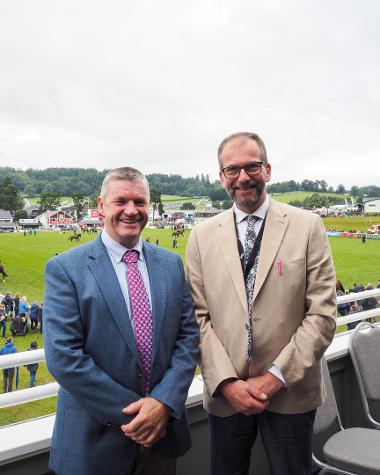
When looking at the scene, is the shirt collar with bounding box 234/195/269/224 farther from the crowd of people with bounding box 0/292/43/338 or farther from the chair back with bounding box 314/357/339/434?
the crowd of people with bounding box 0/292/43/338

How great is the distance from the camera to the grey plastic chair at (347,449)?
5.16ft

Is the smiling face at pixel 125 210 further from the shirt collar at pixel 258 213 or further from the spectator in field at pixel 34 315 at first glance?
the spectator in field at pixel 34 315

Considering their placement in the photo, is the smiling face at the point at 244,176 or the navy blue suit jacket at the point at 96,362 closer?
the navy blue suit jacket at the point at 96,362

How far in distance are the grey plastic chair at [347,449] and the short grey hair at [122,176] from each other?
1.23 metres

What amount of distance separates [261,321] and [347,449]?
817mm

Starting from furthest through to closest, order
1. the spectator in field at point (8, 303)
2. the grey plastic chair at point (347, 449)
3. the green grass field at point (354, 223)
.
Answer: the green grass field at point (354, 223) → the spectator in field at point (8, 303) → the grey plastic chair at point (347, 449)

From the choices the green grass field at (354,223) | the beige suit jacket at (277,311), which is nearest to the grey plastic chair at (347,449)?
the beige suit jacket at (277,311)

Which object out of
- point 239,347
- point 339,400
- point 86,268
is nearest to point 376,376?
point 339,400

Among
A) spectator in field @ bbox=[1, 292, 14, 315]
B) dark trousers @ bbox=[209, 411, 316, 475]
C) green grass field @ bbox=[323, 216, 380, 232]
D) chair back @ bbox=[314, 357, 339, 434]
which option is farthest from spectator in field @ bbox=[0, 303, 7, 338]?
green grass field @ bbox=[323, 216, 380, 232]

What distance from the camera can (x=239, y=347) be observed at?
1.32 metres

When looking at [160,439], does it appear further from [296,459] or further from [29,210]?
[29,210]

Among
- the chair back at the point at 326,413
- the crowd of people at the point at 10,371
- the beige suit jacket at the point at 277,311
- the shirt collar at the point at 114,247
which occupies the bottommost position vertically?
the crowd of people at the point at 10,371

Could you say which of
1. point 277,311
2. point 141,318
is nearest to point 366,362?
point 277,311

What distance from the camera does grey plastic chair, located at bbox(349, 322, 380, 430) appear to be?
6.59 ft
